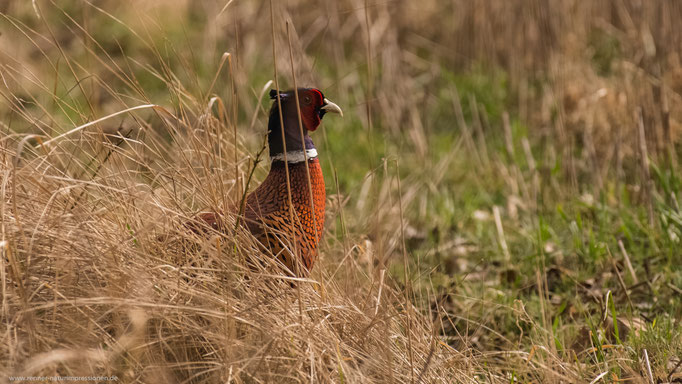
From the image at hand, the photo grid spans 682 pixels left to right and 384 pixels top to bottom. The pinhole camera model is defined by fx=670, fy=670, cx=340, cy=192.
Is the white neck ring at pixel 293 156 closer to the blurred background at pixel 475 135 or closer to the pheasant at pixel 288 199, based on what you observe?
the pheasant at pixel 288 199

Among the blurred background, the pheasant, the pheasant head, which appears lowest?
the blurred background

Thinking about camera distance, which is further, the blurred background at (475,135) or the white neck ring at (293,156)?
the blurred background at (475,135)

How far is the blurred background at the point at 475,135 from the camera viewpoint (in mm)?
2475

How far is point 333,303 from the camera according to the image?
87.6 inches

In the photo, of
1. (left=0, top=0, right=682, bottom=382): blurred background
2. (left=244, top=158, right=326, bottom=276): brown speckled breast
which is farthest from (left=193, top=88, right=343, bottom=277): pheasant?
(left=0, top=0, right=682, bottom=382): blurred background

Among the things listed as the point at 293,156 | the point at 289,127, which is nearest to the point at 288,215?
the point at 293,156

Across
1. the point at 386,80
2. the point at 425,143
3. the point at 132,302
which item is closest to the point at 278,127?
the point at 132,302

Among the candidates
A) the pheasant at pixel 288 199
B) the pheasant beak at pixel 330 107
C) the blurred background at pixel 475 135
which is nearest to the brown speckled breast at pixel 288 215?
the pheasant at pixel 288 199

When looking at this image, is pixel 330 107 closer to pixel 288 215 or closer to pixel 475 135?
pixel 288 215

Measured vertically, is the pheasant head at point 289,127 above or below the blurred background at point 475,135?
above

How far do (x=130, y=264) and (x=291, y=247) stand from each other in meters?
0.51

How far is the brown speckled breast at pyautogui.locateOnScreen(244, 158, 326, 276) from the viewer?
2223mm

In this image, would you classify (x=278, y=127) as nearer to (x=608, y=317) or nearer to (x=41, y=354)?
(x=41, y=354)

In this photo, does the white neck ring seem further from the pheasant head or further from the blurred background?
the blurred background
